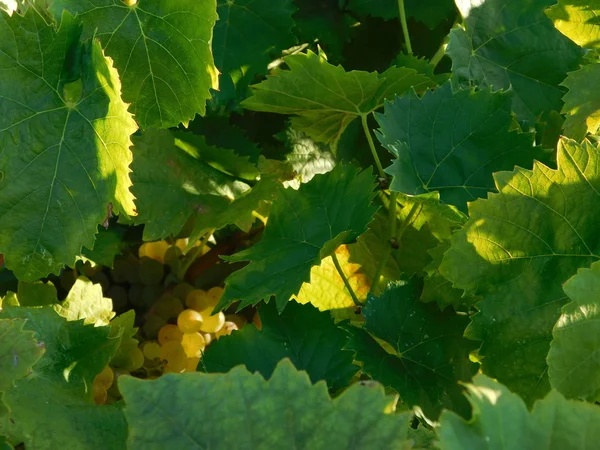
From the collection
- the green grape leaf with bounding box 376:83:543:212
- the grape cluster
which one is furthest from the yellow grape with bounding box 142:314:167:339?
A: the green grape leaf with bounding box 376:83:543:212

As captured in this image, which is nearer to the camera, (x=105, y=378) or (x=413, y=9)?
(x=105, y=378)

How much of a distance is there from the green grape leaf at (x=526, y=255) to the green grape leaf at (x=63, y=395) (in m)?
0.35

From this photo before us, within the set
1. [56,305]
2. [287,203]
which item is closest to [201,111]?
[287,203]

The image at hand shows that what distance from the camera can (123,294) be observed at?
1067 millimetres

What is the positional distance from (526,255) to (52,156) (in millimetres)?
494

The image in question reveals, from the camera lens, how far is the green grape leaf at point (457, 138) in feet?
2.89

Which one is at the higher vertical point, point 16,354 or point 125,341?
point 16,354

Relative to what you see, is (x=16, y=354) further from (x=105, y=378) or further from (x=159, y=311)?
(x=159, y=311)

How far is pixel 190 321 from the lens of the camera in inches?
39.1

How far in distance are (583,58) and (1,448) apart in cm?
84

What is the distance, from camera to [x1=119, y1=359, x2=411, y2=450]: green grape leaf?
50 cm

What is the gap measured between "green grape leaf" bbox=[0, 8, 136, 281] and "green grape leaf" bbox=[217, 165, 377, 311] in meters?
0.15

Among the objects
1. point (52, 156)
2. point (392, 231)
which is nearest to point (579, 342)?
point (392, 231)

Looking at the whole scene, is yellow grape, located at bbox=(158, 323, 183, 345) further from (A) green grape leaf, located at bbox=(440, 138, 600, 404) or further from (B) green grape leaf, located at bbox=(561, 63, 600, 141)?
(B) green grape leaf, located at bbox=(561, 63, 600, 141)
